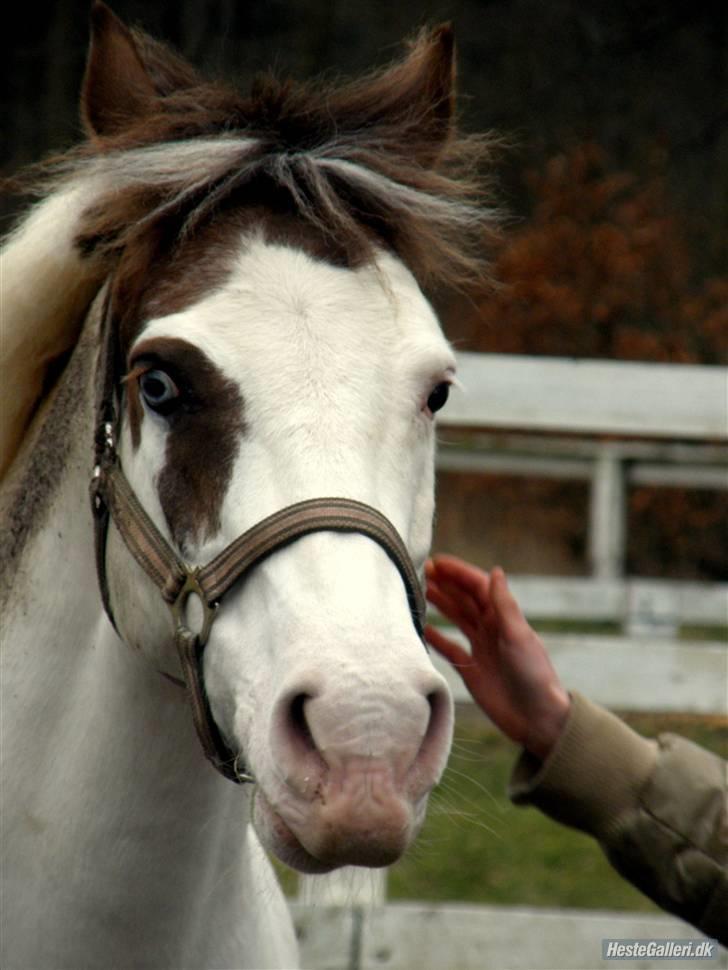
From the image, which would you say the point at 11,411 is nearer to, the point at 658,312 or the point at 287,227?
the point at 287,227

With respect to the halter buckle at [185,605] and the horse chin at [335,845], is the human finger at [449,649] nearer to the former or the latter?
the halter buckle at [185,605]

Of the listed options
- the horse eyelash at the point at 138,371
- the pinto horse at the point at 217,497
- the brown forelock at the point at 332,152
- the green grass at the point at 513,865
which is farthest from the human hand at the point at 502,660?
the green grass at the point at 513,865

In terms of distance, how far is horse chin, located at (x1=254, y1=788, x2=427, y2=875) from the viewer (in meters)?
1.54

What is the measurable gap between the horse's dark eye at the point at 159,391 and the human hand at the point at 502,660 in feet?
2.78

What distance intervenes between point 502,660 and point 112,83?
4.23 feet

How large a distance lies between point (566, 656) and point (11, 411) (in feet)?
5.97

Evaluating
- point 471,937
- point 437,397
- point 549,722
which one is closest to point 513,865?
point 471,937

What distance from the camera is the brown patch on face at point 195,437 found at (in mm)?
1810

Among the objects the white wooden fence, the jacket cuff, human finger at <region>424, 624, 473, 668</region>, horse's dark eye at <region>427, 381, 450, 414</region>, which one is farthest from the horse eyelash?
the white wooden fence

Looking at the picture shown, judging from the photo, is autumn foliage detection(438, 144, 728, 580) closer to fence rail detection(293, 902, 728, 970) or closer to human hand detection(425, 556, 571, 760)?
fence rail detection(293, 902, 728, 970)

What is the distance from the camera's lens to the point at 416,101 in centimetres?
226

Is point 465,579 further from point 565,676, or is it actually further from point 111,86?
point 111,86

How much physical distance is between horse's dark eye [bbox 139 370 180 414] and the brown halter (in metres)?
0.17

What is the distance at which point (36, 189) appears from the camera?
230cm
